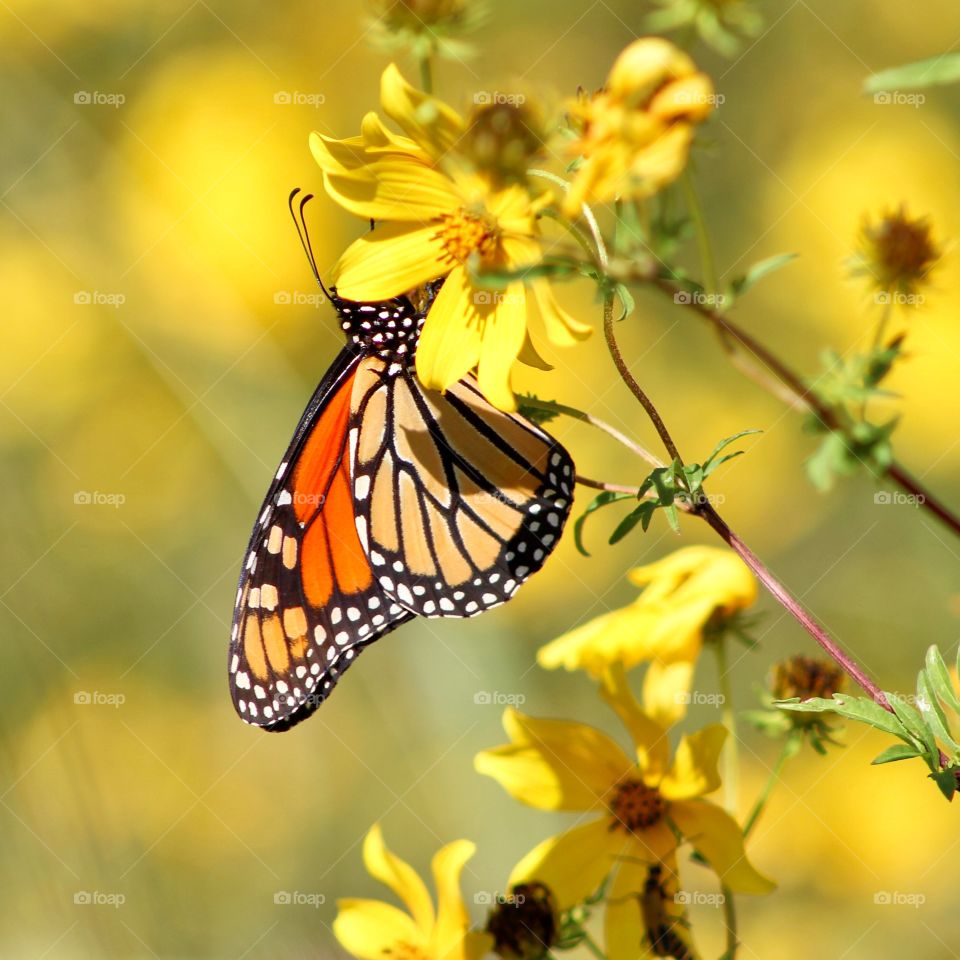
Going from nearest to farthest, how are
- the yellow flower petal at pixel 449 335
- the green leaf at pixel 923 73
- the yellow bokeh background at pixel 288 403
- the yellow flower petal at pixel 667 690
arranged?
1. the green leaf at pixel 923 73
2. the yellow flower petal at pixel 449 335
3. the yellow flower petal at pixel 667 690
4. the yellow bokeh background at pixel 288 403

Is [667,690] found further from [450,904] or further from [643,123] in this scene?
[643,123]

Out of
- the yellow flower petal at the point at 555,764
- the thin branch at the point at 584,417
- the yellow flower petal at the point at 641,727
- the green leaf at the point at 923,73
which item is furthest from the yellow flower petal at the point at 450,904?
the green leaf at the point at 923,73

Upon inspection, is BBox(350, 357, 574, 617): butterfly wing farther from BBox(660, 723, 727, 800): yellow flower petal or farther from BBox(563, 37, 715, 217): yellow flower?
BBox(563, 37, 715, 217): yellow flower

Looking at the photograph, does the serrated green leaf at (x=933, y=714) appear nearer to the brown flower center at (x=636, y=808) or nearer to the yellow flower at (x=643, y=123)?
the brown flower center at (x=636, y=808)

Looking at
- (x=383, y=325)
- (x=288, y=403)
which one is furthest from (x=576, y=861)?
(x=288, y=403)

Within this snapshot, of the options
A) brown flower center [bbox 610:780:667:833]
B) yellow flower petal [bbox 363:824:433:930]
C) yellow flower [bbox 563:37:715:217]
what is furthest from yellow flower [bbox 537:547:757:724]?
yellow flower [bbox 563:37:715:217]
